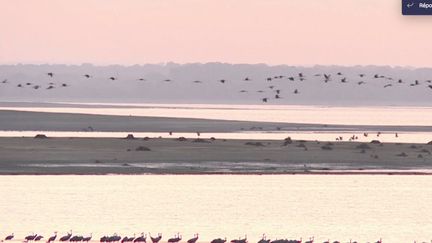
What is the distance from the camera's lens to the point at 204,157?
67062 mm

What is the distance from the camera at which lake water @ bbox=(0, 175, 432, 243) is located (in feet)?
130

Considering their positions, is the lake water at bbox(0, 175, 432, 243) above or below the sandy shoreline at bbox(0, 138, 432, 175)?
below

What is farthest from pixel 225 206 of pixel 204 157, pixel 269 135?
pixel 269 135

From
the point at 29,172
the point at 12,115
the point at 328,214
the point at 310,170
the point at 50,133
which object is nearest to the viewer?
the point at 328,214

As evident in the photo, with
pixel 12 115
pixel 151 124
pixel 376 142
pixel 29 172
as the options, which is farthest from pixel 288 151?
pixel 12 115

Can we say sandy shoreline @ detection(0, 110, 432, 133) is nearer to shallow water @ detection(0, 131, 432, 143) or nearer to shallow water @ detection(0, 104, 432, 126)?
shallow water @ detection(0, 131, 432, 143)

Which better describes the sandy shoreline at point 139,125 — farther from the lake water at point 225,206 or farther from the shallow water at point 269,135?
the lake water at point 225,206

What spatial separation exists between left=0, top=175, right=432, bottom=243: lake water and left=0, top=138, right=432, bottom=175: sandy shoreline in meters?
2.63

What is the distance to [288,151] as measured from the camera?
71.5m

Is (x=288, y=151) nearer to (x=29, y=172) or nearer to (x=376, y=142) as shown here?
(x=376, y=142)

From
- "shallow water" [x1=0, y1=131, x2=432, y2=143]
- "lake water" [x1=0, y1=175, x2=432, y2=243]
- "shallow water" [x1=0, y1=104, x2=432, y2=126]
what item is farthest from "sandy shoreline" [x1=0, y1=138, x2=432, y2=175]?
"shallow water" [x1=0, y1=104, x2=432, y2=126]

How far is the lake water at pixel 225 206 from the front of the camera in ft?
130

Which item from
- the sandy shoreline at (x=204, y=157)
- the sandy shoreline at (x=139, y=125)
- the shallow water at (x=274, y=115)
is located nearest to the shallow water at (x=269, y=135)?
the sandy shoreline at (x=139, y=125)

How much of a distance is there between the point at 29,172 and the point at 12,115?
6149 cm
